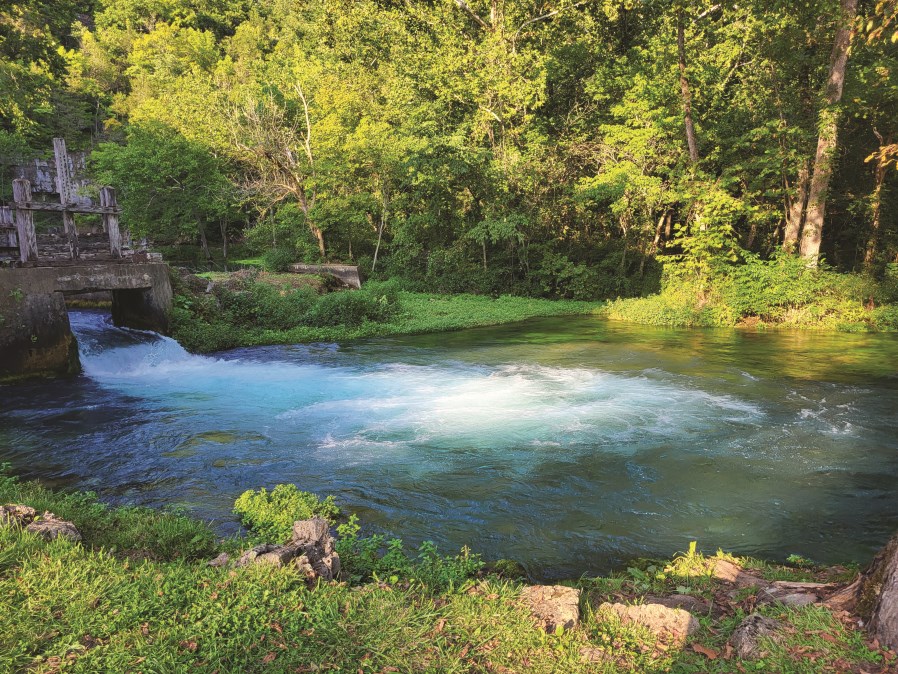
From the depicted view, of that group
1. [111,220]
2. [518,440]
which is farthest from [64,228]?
[518,440]

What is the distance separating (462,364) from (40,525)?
416 inches

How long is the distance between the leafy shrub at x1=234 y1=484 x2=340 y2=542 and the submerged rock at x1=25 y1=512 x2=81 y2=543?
1.65 meters

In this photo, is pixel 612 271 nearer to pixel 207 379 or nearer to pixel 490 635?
pixel 207 379

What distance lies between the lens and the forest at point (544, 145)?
1870 cm

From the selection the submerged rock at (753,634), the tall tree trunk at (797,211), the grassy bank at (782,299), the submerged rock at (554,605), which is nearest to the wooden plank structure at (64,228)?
the submerged rock at (554,605)

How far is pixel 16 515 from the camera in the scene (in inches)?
181

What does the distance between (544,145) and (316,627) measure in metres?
25.5

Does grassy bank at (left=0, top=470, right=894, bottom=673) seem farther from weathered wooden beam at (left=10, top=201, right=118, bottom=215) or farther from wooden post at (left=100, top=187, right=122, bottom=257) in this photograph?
wooden post at (left=100, top=187, right=122, bottom=257)

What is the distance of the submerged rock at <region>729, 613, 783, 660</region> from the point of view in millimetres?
3335

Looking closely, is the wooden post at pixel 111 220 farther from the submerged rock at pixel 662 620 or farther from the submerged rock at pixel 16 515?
the submerged rock at pixel 662 620

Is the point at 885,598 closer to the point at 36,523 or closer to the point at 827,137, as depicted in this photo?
the point at 36,523

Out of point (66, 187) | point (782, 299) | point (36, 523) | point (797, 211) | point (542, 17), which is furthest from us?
point (542, 17)

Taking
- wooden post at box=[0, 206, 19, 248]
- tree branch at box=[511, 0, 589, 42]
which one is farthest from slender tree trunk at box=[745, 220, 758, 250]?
wooden post at box=[0, 206, 19, 248]

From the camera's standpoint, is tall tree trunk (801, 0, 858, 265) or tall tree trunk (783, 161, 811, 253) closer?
tall tree trunk (801, 0, 858, 265)
